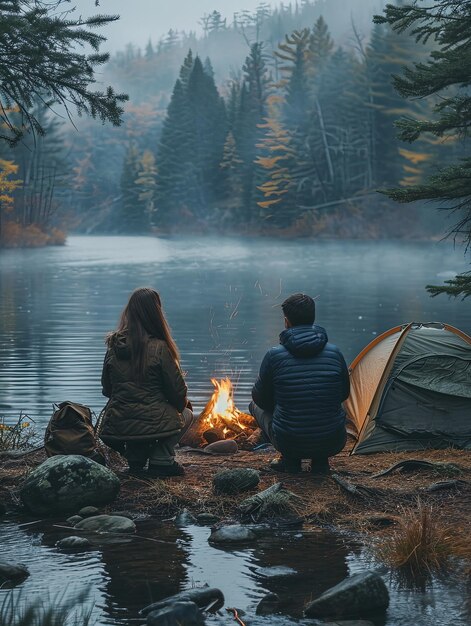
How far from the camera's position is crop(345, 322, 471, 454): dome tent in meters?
9.30

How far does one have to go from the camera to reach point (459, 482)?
296 inches

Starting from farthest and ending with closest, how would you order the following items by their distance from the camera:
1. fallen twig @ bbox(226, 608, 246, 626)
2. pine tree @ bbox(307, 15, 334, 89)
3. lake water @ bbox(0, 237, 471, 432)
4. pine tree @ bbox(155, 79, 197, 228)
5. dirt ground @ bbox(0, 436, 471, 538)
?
pine tree @ bbox(155, 79, 197, 228) → pine tree @ bbox(307, 15, 334, 89) → lake water @ bbox(0, 237, 471, 432) → dirt ground @ bbox(0, 436, 471, 538) → fallen twig @ bbox(226, 608, 246, 626)

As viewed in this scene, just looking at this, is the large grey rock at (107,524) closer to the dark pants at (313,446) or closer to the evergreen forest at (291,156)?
the dark pants at (313,446)

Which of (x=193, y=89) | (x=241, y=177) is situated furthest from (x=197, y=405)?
(x=193, y=89)

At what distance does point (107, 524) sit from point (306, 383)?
1.91 m

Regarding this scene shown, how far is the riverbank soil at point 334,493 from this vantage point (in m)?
6.77

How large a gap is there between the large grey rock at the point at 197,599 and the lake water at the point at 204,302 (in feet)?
20.5

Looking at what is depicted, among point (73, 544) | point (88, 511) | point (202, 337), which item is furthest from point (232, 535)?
point (202, 337)

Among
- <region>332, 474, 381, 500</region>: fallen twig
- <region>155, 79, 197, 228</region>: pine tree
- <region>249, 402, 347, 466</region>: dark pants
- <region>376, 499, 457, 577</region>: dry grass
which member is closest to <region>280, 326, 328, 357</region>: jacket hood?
<region>249, 402, 347, 466</region>: dark pants

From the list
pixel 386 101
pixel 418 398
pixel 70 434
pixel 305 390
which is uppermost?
pixel 386 101

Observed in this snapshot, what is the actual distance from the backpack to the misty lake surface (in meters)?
1.08

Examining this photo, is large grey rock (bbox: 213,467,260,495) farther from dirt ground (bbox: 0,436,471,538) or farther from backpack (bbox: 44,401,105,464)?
backpack (bbox: 44,401,105,464)

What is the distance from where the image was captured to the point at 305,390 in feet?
25.2

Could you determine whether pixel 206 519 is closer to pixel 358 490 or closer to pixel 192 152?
pixel 358 490
